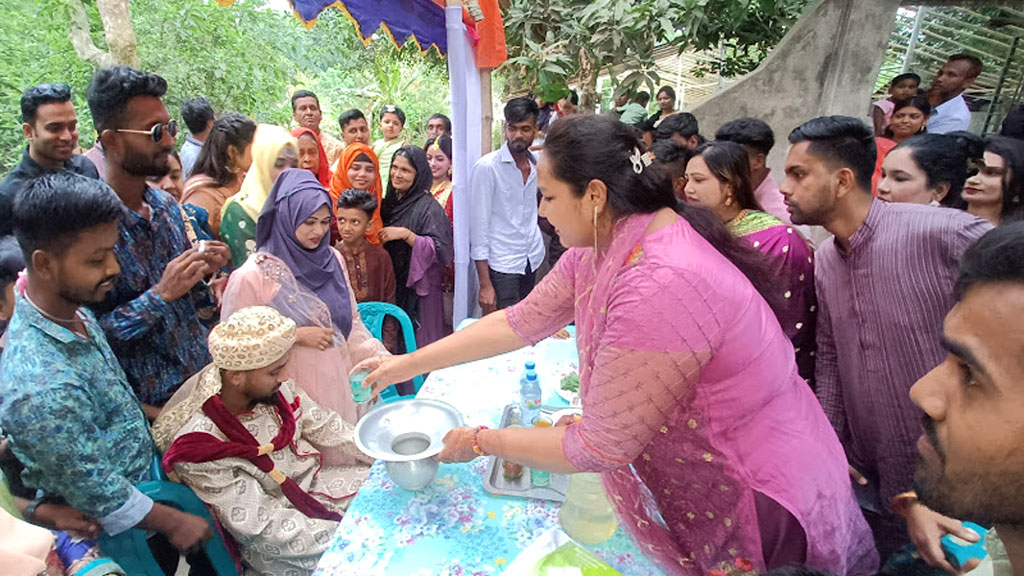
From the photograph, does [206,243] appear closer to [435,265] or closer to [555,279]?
[555,279]

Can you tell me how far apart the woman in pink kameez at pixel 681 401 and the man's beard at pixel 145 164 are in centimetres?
184

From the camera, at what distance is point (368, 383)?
1959 mm

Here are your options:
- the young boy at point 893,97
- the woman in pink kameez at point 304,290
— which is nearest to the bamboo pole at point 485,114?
the woman in pink kameez at point 304,290

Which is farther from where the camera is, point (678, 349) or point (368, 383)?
point (368, 383)

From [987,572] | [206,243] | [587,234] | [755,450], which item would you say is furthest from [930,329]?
[206,243]

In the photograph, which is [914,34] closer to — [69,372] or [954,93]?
[954,93]

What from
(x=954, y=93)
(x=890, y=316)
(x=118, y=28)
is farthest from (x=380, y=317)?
(x=954, y=93)

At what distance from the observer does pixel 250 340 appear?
1888 millimetres

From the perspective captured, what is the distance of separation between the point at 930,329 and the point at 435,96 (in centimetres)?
1499

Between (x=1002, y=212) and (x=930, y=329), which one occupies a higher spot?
(x=1002, y=212)

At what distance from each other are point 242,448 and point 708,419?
1584 millimetres

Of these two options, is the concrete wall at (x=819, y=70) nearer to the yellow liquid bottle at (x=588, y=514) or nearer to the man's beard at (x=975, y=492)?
the yellow liquid bottle at (x=588, y=514)

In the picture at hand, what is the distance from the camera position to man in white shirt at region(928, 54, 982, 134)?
16.4 ft

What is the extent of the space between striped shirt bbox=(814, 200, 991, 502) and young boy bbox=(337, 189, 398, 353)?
7.85 feet
